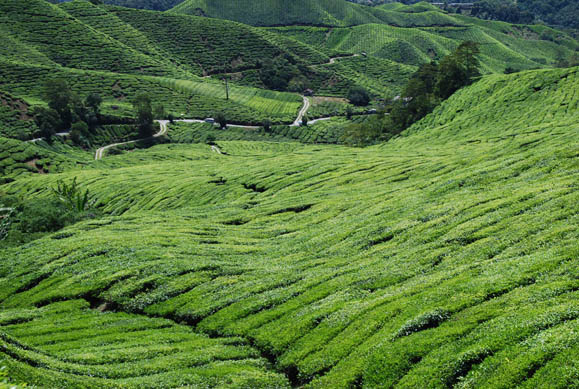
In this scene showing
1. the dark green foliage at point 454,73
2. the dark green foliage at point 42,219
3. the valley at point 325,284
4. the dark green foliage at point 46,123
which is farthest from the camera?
the dark green foliage at point 46,123

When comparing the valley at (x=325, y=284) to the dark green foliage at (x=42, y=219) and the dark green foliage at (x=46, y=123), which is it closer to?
the dark green foliage at (x=42, y=219)

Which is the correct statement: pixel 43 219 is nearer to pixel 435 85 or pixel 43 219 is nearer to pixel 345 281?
→ pixel 345 281

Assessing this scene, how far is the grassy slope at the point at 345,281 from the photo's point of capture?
23.3 metres

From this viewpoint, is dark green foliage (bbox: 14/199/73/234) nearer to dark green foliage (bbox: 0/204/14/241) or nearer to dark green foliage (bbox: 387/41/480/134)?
dark green foliage (bbox: 0/204/14/241)

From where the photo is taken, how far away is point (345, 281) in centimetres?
3684

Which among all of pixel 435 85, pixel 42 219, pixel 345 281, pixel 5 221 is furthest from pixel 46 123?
pixel 345 281

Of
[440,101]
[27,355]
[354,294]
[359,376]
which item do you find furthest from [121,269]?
[440,101]

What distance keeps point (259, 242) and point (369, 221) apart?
1516cm

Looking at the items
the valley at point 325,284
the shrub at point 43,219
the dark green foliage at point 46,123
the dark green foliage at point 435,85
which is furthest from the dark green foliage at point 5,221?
the dark green foliage at point 435,85

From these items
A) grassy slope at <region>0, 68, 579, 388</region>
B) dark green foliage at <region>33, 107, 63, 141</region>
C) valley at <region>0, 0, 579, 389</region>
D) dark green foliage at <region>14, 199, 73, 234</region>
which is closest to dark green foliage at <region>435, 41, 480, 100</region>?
valley at <region>0, 0, 579, 389</region>

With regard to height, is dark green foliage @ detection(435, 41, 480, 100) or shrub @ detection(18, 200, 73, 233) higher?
dark green foliage @ detection(435, 41, 480, 100)

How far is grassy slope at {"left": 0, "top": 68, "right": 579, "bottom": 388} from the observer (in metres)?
23.3

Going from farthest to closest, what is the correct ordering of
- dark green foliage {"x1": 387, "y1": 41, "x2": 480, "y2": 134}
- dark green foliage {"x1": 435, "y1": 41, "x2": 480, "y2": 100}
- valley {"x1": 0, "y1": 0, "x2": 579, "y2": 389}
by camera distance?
dark green foliage {"x1": 435, "y1": 41, "x2": 480, "y2": 100} < dark green foliage {"x1": 387, "y1": 41, "x2": 480, "y2": 134} < valley {"x1": 0, "y1": 0, "x2": 579, "y2": 389}

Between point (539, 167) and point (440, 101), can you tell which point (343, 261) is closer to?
point (539, 167)
